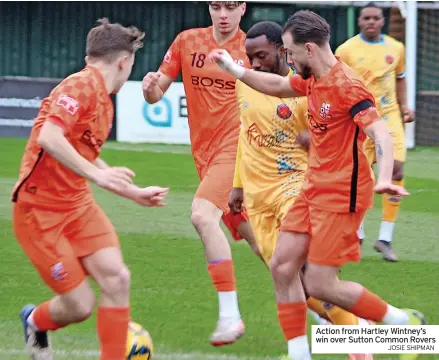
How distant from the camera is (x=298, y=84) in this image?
20.1ft

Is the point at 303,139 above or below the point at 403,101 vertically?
below

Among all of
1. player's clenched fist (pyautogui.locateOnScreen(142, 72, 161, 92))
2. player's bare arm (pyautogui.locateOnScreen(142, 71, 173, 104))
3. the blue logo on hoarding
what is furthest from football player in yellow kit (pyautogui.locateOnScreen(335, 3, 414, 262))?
the blue logo on hoarding

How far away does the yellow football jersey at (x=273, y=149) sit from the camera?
6660mm

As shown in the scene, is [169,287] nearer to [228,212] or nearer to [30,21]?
[228,212]

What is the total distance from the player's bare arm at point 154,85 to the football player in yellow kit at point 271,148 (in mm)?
910

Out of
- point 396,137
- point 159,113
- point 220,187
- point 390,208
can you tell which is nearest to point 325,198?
point 220,187

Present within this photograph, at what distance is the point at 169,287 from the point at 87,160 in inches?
110

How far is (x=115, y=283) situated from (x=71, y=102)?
0.93 m

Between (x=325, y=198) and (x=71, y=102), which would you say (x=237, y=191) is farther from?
(x=71, y=102)

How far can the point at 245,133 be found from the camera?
6863 millimetres

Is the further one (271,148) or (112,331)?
(271,148)

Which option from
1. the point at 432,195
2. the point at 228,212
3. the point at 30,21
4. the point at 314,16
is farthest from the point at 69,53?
the point at 314,16

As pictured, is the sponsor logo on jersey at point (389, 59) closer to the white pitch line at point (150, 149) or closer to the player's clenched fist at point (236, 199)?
the player's clenched fist at point (236, 199)

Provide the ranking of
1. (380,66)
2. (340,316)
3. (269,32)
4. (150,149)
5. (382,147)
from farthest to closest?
1. (150,149)
2. (380,66)
3. (269,32)
4. (340,316)
5. (382,147)
